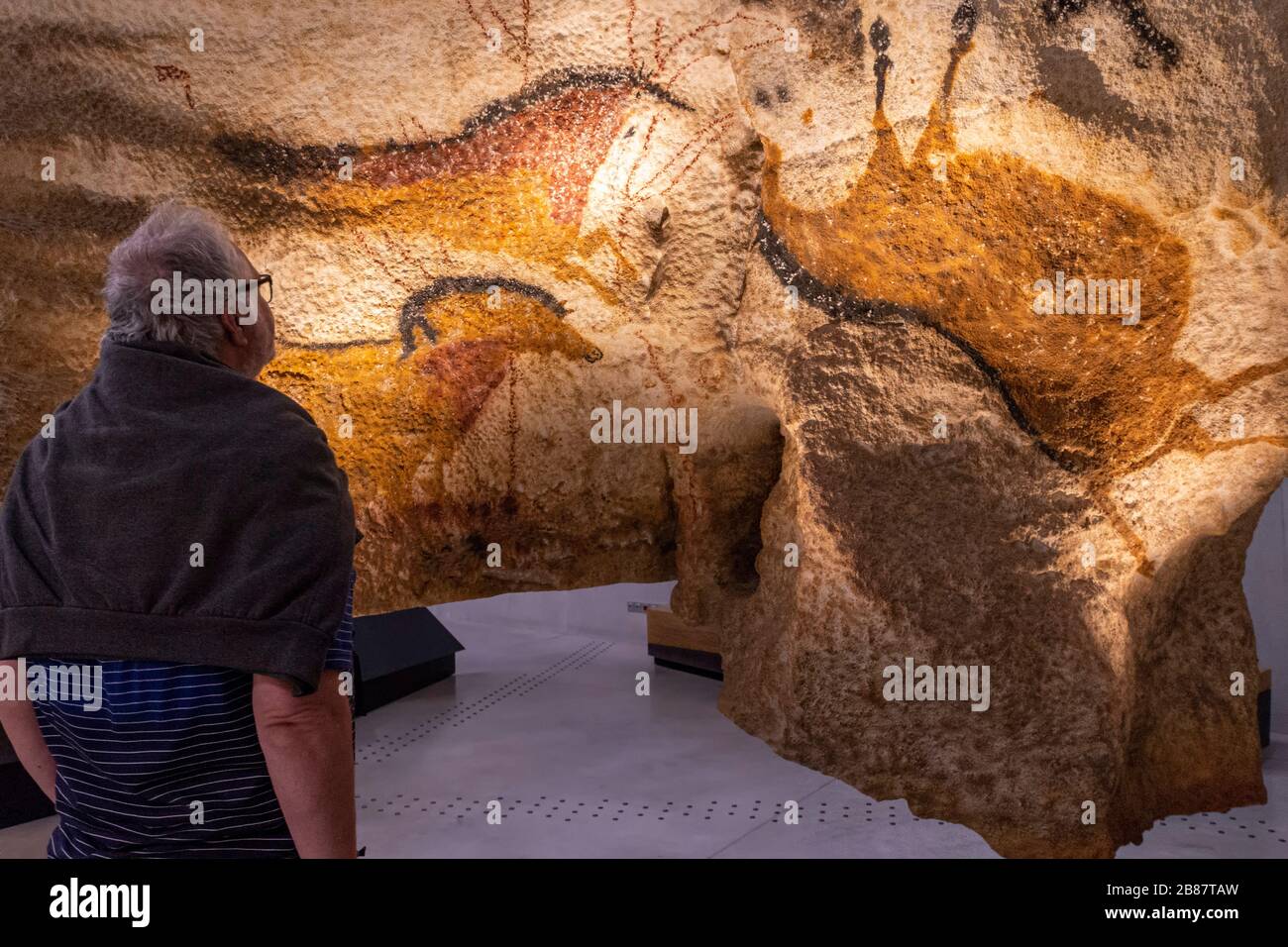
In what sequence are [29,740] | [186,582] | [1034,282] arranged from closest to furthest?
[186,582]
[29,740]
[1034,282]

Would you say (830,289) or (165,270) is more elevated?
(830,289)

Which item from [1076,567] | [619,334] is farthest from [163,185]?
[1076,567]

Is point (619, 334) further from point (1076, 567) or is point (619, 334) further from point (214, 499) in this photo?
point (214, 499)

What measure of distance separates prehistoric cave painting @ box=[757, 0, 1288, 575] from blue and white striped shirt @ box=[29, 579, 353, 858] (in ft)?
5.32

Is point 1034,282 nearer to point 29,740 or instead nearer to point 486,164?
point 486,164

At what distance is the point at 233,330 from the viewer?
1.35 meters

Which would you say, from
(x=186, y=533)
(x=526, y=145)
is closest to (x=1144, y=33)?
(x=526, y=145)

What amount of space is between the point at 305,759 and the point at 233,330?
0.55 metres

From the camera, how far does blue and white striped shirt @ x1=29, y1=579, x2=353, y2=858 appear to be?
125 centimetres

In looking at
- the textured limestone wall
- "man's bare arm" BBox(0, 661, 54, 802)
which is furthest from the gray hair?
the textured limestone wall

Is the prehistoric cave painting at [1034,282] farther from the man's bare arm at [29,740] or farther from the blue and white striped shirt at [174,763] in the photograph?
the man's bare arm at [29,740]

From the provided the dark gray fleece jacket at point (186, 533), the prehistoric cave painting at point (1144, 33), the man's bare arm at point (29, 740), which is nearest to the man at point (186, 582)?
the dark gray fleece jacket at point (186, 533)

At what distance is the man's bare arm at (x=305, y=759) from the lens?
122cm

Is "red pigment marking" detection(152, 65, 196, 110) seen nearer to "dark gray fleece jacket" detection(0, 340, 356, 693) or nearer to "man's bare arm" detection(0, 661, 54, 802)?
"dark gray fleece jacket" detection(0, 340, 356, 693)
